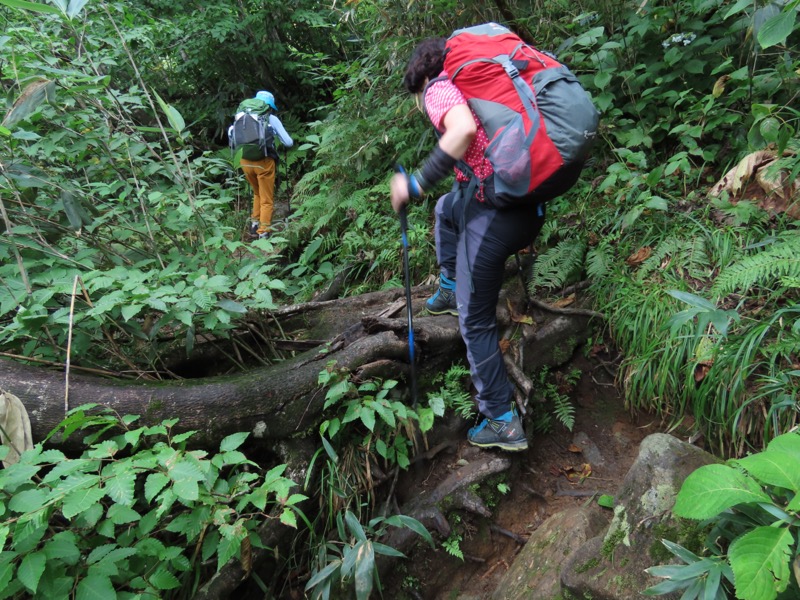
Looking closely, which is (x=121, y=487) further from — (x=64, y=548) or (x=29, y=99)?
(x=29, y=99)

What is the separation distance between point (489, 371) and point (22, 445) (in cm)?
263

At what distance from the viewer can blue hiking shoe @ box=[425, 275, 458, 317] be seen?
3.89 meters

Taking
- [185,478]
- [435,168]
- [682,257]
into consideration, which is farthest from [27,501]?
[682,257]

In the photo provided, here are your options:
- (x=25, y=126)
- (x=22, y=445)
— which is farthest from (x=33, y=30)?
(x=22, y=445)

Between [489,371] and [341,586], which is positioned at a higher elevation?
[489,371]

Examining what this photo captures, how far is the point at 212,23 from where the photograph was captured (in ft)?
28.9

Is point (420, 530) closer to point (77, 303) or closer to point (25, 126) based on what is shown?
point (77, 303)

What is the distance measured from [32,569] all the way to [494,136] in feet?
9.14

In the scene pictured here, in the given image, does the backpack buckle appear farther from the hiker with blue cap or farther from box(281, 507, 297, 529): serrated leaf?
the hiker with blue cap

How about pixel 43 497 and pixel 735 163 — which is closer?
pixel 43 497

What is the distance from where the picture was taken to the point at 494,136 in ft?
8.25

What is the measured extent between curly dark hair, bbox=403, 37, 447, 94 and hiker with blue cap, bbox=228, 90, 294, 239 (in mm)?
4886

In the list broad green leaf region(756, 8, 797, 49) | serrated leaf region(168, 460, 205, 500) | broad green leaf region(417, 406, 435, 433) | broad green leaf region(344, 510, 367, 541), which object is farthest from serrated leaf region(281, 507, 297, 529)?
broad green leaf region(756, 8, 797, 49)

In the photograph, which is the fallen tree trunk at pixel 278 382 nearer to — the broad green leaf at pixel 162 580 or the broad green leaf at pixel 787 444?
the broad green leaf at pixel 162 580
